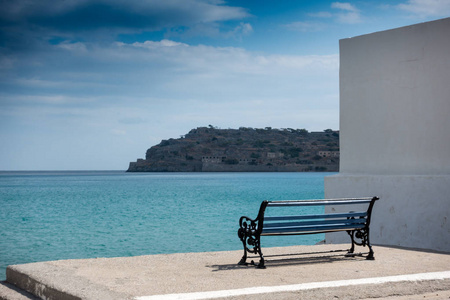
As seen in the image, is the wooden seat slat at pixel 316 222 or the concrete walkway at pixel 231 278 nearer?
the concrete walkway at pixel 231 278

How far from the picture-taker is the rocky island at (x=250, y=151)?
142125 millimetres

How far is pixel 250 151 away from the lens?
151m

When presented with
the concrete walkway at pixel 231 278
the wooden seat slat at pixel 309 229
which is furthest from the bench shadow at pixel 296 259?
the wooden seat slat at pixel 309 229

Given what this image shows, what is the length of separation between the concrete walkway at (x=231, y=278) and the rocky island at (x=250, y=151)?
130m

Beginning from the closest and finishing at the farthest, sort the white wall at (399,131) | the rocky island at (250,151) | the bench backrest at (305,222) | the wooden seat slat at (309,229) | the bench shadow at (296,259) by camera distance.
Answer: the bench backrest at (305,222) < the wooden seat slat at (309,229) < the bench shadow at (296,259) < the white wall at (399,131) < the rocky island at (250,151)

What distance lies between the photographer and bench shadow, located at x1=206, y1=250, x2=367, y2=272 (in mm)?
6629

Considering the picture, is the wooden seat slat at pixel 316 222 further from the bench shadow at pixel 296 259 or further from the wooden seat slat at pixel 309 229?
the bench shadow at pixel 296 259

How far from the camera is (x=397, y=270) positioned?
20.8ft

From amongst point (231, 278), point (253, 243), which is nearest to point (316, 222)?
point (253, 243)

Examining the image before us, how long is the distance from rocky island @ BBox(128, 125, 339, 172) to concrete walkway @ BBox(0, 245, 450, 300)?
5119 inches

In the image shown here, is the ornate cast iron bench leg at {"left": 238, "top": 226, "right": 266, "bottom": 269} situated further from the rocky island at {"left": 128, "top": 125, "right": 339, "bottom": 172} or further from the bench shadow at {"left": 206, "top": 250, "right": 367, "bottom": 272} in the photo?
the rocky island at {"left": 128, "top": 125, "right": 339, "bottom": 172}

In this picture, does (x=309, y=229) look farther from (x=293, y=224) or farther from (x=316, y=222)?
(x=293, y=224)

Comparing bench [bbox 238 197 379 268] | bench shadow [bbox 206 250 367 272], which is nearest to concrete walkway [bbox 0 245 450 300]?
bench shadow [bbox 206 250 367 272]

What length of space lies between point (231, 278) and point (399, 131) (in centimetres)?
509
